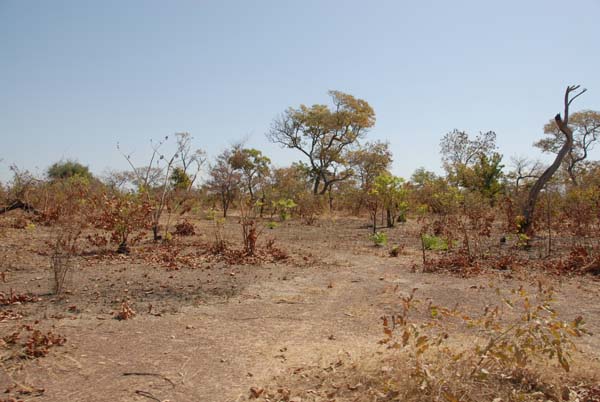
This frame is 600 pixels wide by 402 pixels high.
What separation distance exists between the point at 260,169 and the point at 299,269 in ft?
61.3

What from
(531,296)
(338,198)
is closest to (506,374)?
(531,296)

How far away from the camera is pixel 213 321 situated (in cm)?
525

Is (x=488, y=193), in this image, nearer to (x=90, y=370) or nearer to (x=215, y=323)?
(x=215, y=323)

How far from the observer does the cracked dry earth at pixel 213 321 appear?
374 cm

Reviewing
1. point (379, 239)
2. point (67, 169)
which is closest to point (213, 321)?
point (379, 239)

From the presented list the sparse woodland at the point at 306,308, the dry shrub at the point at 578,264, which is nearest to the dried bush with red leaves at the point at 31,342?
the sparse woodland at the point at 306,308

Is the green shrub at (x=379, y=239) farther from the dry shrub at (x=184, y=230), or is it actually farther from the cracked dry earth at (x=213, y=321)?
the dry shrub at (x=184, y=230)

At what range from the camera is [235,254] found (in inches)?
364

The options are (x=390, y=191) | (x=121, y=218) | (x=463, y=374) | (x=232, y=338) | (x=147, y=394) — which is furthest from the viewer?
(x=390, y=191)

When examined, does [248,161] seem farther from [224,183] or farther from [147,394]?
[147,394]

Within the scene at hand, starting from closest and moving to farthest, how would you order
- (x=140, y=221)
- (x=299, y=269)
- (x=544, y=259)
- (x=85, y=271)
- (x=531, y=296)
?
1. (x=531, y=296)
2. (x=85, y=271)
3. (x=299, y=269)
4. (x=544, y=259)
5. (x=140, y=221)

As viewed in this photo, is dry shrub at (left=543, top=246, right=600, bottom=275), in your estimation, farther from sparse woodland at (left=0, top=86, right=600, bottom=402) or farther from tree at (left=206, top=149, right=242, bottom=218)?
tree at (left=206, top=149, right=242, bottom=218)

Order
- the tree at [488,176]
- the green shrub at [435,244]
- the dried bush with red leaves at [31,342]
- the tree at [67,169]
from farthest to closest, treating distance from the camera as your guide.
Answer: the tree at [67,169], the tree at [488,176], the green shrub at [435,244], the dried bush with red leaves at [31,342]

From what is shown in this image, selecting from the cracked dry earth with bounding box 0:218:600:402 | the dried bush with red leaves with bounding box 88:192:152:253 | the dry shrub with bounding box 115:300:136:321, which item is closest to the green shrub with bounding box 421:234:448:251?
the cracked dry earth with bounding box 0:218:600:402
